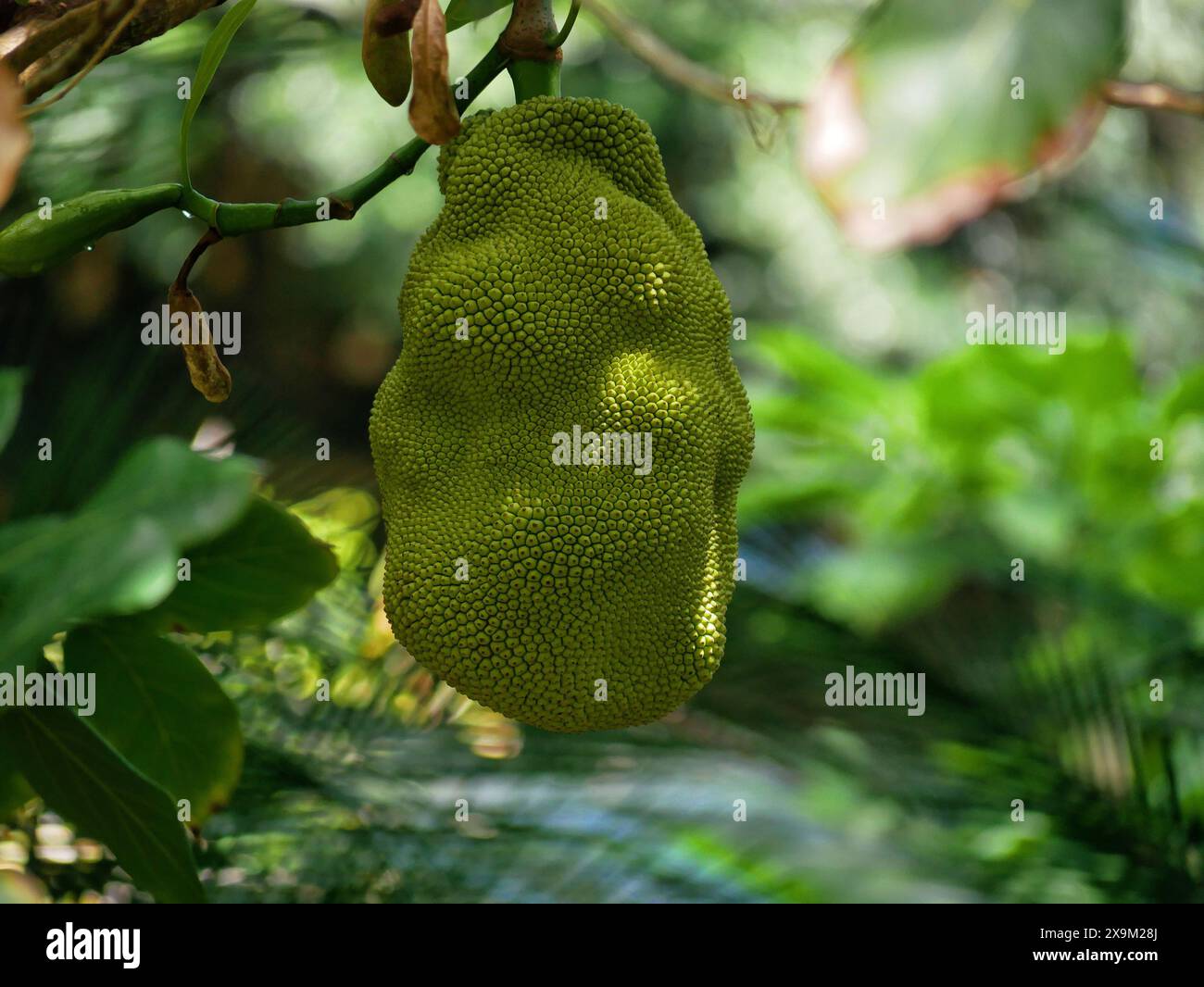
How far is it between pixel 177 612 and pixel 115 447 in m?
0.29

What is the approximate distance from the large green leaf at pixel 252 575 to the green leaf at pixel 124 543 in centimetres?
21

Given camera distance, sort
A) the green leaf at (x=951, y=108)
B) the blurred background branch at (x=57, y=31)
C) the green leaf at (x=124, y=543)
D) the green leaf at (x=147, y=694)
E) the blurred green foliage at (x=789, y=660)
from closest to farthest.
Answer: the green leaf at (x=951, y=108) → the green leaf at (x=124, y=543) → the blurred background branch at (x=57, y=31) → the green leaf at (x=147, y=694) → the blurred green foliage at (x=789, y=660)

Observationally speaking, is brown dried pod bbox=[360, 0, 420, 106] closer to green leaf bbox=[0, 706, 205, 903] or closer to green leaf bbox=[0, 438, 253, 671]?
green leaf bbox=[0, 438, 253, 671]

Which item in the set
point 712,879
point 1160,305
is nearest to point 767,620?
point 712,879

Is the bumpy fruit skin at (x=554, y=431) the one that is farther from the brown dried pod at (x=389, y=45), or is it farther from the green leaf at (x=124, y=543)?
the green leaf at (x=124, y=543)

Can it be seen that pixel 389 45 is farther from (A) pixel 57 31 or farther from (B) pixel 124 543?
(B) pixel 124 543

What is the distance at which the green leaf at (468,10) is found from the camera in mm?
539

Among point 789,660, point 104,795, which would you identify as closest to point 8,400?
point 104,795

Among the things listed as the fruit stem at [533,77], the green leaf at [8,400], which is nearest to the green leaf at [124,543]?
the green leaf at [8,400]

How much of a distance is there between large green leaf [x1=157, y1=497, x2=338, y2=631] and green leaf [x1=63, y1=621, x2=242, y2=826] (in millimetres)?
25

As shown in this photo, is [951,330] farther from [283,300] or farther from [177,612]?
[177,612]

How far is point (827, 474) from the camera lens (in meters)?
1.51

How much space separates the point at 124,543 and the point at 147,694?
304 mm

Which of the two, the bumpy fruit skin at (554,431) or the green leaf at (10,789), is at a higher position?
the bumpy fruit skin at (554,431)
